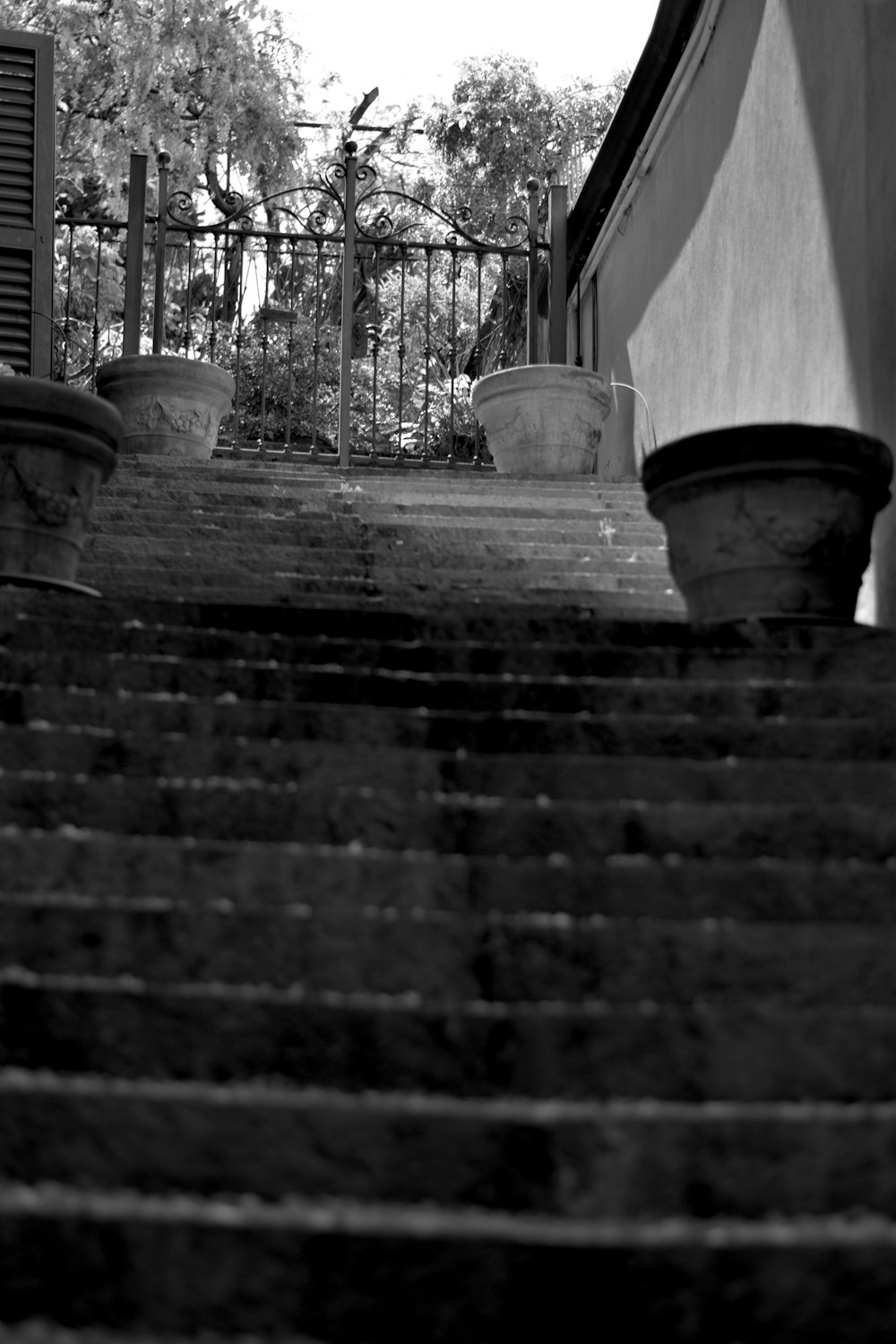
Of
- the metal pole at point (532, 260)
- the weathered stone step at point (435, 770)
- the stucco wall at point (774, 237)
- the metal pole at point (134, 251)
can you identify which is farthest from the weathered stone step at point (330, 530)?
the metal pole at point (532, 260)

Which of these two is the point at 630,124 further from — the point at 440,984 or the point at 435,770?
the point at 440,984

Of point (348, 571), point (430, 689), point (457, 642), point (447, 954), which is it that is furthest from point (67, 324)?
point (447, 954)

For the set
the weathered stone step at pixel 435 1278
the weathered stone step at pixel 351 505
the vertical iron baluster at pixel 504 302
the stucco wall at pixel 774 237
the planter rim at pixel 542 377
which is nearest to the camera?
the weathered stone step at pixel 435 1278

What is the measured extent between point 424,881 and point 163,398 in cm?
514

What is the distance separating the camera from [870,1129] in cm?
147

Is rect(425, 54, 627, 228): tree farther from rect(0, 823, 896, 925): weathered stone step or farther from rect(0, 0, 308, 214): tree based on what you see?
rect(0, 823, 896, 925): weathered stone step

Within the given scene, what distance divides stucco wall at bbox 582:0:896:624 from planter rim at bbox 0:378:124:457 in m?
2.16

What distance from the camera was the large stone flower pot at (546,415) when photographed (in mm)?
7281

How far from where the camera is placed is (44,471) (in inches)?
142

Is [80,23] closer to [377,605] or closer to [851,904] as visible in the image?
[377,605]

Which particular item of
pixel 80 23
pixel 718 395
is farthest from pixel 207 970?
pixel 80 23

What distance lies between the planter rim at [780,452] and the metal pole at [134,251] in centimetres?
530

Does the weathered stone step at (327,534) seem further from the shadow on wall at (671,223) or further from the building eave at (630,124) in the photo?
the building eave at (630,124)

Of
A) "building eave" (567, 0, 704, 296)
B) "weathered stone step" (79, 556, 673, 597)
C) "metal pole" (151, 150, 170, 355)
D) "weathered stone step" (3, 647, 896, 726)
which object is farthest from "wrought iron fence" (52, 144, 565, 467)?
"weathered stone step" (3, 647, 896, 726)
